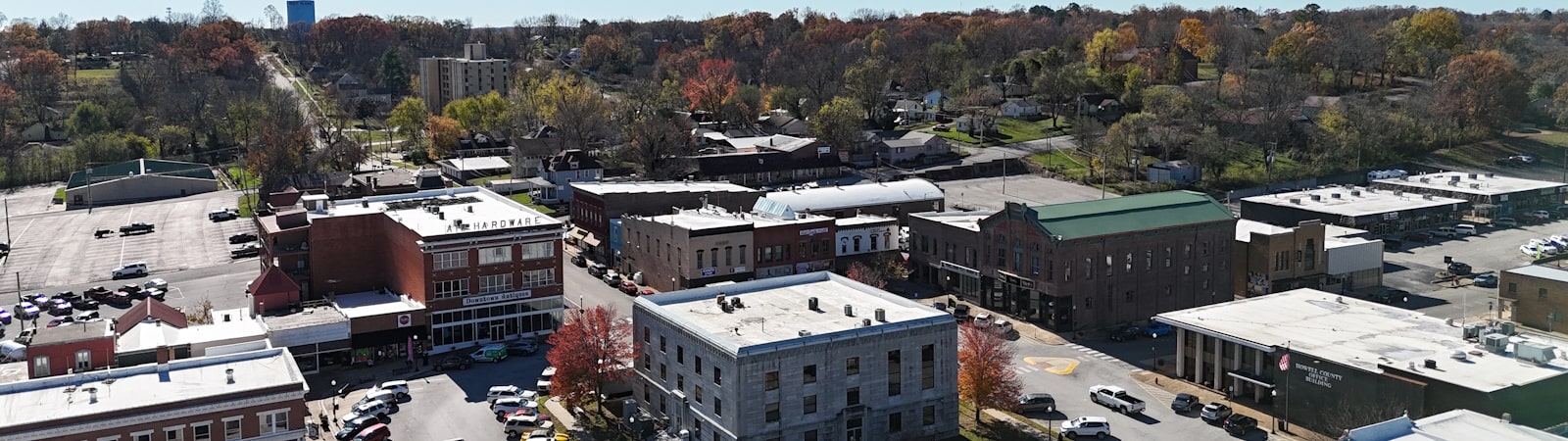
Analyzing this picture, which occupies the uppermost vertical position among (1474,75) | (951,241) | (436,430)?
(1474,75)

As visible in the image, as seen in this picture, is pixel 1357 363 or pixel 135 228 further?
pixel 135 228

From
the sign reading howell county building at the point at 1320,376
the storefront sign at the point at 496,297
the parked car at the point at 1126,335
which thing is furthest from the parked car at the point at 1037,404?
the storefront sign at the point at 496,297

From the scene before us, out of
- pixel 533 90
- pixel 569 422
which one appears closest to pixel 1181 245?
pixel 569 422

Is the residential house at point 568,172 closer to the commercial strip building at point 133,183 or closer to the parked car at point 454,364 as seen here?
the commercial strip building at point 133,183

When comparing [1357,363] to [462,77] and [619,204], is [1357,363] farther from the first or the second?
[462,77]

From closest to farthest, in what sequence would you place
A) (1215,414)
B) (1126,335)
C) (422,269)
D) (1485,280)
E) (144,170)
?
(1215,414) < (422,269) < (1126,335) < (1485,280) < (144,170)

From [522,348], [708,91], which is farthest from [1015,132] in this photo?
[522,348]

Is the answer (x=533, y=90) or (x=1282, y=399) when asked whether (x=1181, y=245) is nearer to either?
(x=1282, y=399)
